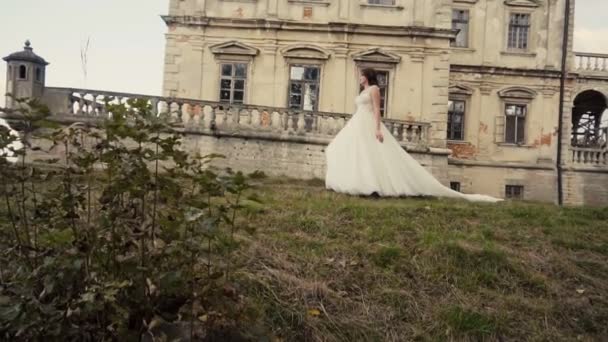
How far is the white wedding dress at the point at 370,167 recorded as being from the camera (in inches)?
360

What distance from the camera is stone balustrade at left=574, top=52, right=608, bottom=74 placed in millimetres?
23984

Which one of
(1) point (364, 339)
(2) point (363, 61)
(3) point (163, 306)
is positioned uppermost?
(2) point (363, 61)

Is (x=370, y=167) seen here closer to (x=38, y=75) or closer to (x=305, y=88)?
(x=38, y=75)

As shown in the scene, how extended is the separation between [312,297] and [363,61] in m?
16.3

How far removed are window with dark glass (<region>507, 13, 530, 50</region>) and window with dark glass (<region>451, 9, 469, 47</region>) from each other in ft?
6.01

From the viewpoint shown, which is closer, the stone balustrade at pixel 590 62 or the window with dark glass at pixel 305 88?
the window with dark glass at pixel 305 88

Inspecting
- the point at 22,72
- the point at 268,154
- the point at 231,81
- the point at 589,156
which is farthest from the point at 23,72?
the point at 589,156

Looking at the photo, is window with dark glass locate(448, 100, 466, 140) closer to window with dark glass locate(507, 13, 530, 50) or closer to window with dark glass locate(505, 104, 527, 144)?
window with dark glass locate(505, 104, 527, 144)

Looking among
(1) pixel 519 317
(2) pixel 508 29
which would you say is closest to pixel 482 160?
(2) pixel 508 29

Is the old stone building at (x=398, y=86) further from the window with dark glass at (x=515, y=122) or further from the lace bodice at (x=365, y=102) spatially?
the lace bodice at (x=365, y=102)

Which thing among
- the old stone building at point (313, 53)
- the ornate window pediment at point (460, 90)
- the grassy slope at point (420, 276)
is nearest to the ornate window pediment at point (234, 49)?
the old stone building at point (313, 53)

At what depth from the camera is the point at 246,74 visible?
19.7 m

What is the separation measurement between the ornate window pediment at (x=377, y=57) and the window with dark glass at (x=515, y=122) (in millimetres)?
6821

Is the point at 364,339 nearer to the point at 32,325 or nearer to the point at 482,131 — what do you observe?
the point at 32,325
